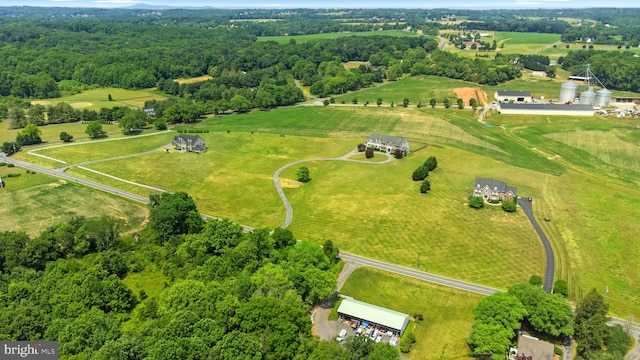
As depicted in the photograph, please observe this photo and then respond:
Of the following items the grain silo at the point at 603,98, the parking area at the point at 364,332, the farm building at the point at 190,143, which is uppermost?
the grain silo at the point at 603,98

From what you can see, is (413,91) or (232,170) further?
(413,91)

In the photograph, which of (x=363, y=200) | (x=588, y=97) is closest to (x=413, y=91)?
(x=588, y=97)

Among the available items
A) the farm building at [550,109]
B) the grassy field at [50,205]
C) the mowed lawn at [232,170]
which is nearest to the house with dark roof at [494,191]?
the mowed lawn at [232,170]

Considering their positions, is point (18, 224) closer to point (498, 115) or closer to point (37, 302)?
point (37, 302)

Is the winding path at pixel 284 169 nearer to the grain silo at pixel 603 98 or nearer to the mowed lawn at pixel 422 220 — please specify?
the mowed lawn at pixel 422 220

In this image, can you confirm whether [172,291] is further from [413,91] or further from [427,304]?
[413,91]

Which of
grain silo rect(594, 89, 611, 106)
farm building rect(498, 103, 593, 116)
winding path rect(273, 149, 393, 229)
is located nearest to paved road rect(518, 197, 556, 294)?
winding path rect(273, 149, 393, 229)

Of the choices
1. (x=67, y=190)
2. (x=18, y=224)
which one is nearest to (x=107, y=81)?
(x=67, y=190)
